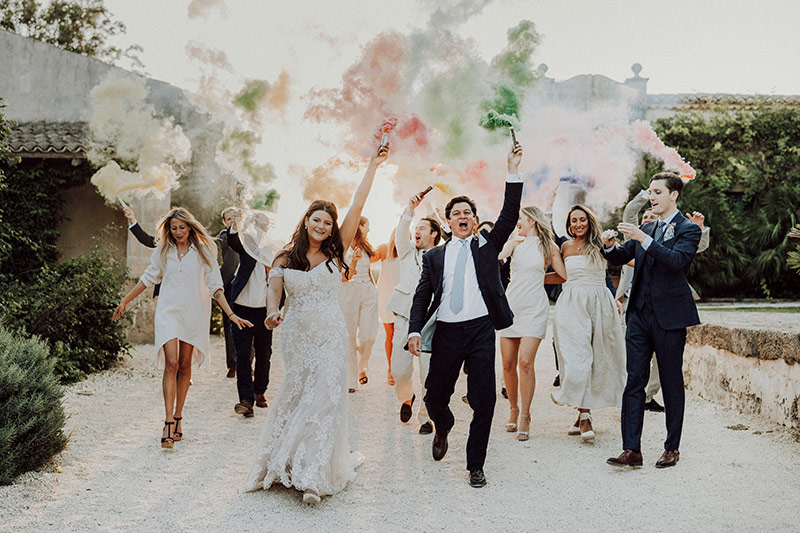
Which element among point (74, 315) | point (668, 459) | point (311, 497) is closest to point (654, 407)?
point (668, 459)

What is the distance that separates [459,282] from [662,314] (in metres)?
1.62

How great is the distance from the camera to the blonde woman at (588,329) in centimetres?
683

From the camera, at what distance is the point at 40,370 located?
5.62 meters

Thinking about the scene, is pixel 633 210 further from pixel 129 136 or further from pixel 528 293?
pixel 129 136

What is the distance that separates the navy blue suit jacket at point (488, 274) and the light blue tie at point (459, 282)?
8 centimetres

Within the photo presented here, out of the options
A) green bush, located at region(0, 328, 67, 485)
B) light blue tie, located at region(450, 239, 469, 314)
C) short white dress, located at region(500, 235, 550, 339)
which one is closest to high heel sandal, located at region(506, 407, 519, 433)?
short white dress, located at region(500, 235, 550, 339)

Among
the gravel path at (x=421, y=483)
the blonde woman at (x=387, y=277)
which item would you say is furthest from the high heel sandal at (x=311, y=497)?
the blonde woman at (x=387, y=277)

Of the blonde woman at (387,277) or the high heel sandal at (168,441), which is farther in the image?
the blonde woman at (387,277)

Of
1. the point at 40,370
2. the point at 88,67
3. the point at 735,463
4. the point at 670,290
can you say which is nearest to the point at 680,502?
the point at 735,463

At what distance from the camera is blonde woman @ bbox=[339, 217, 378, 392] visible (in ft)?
29.2

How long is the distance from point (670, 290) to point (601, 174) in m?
2.56

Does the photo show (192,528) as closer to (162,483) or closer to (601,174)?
(162,483)

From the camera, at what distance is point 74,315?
1008cm

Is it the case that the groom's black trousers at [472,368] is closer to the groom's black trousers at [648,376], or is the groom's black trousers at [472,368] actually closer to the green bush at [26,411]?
the groom's black trousers at [648,376]
